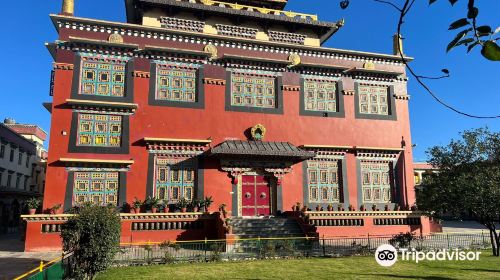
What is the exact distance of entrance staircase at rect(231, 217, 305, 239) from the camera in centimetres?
1858

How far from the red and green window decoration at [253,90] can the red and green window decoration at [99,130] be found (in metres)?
6.49

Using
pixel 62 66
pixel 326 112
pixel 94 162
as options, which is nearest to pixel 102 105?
pixel 62 66

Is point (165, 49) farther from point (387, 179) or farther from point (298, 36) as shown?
point (387, 179)

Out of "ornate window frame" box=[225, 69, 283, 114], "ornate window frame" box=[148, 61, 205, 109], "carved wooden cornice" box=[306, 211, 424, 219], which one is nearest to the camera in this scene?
"carved wooden cornice" box=[306, 211, 424, 219]

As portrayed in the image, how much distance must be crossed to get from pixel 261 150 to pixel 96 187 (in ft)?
28.0

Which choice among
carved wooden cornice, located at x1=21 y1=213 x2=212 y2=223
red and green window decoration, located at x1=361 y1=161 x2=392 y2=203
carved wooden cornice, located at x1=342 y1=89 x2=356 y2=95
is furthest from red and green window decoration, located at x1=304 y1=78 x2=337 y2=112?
carved wooden cornice, located at x1=21 y1=213 x2=212 y2=223

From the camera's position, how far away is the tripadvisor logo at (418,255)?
15.3m

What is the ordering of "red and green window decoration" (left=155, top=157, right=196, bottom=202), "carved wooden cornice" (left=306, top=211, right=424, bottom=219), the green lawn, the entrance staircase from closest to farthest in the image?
1. the green lawn
2. the entrance staircase
3. "red and green window decoration" (left=155, top=157, right=196, bottom=202)
4. "carved wooden cornice" (left=306, top=211, right=424, bottom=219)

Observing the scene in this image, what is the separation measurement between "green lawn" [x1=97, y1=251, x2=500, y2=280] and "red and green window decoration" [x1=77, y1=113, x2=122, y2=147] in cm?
862

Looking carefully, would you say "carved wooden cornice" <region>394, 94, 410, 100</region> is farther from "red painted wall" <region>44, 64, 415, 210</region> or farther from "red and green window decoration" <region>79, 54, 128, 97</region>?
"red and green window decoration" <region>79, 54, 128, 97</region>

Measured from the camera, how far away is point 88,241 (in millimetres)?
10430

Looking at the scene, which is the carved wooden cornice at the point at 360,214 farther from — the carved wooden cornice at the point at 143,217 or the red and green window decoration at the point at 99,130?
the red and green window decoration at the point at 99,130

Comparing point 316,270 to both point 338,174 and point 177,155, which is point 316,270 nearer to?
point 177,155

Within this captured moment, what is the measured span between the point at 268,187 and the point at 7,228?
20.7m
